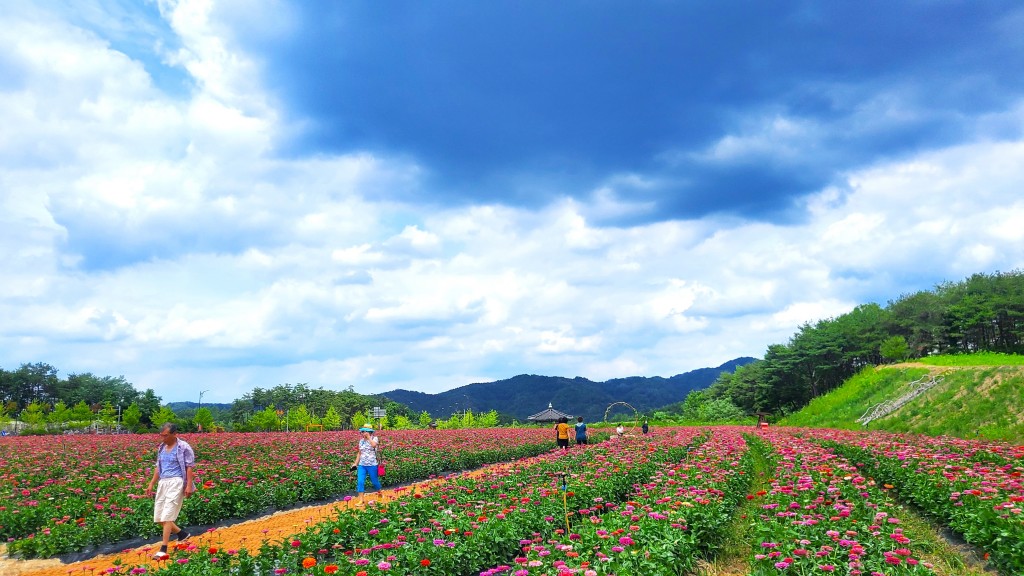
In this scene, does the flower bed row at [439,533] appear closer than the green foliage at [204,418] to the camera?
Yes

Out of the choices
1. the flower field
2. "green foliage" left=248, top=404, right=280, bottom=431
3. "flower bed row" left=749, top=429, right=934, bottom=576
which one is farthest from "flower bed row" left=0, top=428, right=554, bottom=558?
"green foliage" left=248, top=404, right=280, bottom=431

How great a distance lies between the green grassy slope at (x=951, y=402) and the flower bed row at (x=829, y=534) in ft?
50.7

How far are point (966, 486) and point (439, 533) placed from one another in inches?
311

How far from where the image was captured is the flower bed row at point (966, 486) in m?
6.33

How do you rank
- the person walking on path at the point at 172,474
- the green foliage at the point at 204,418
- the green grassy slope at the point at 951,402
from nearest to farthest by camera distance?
1. the person walking on path at the point at 172,474
2. the green grassy slope at the point at 951,402
3. the green foliage at the point at 204,418

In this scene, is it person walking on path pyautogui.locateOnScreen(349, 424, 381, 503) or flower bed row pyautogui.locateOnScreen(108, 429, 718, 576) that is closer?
flower bed row pyautogui.locateOnScreen(108, 429, 718, 576)

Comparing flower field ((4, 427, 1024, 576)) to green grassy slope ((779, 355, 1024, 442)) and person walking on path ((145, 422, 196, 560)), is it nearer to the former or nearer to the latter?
person walking on path ((145, 422, 196, 560))

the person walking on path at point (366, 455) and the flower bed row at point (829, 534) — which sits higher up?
the person walking on path at point (366, 455)

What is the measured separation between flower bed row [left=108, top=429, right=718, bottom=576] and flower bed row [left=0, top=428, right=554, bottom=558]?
351cm

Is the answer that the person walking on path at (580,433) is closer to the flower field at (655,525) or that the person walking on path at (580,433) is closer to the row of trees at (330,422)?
the flower field at (655,525)

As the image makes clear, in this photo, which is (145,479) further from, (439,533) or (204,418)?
(204,418)

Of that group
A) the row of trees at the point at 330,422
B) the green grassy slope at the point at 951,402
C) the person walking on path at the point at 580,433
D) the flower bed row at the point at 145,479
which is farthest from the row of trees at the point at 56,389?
the green grassy slope at the point at 951,402

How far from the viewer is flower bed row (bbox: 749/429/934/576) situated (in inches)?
197

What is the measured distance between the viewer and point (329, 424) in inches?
2559
